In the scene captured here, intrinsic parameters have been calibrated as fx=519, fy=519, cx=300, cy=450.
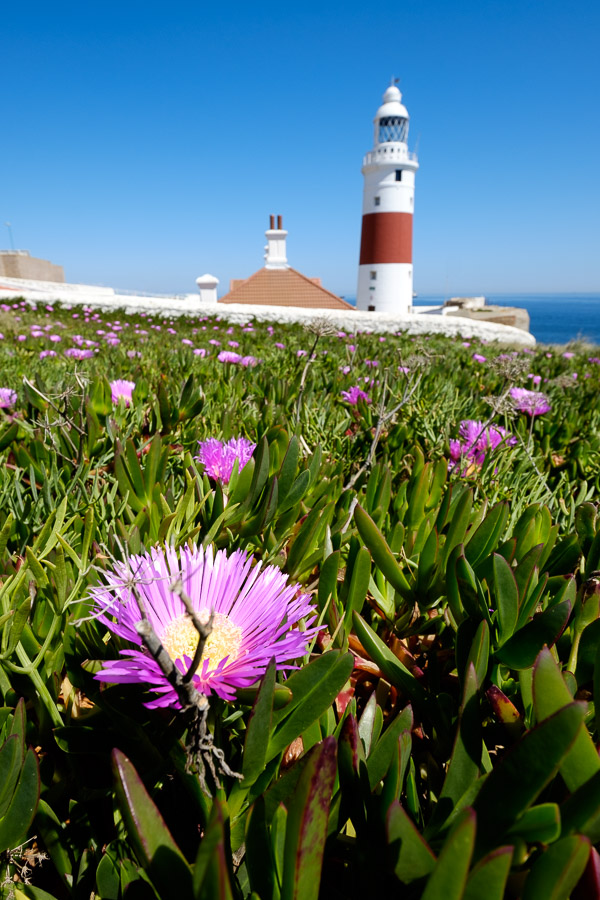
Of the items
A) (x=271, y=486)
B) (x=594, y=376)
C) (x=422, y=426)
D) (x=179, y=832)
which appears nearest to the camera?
(x=179, y=832)

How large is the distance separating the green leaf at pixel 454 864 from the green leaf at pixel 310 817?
0.06 meters

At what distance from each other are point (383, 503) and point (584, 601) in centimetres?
33

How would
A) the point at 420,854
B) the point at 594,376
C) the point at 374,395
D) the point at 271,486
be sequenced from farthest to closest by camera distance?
the point at 594,376 < the point at 374,395 < the point at 271,486 < the point at 420,854

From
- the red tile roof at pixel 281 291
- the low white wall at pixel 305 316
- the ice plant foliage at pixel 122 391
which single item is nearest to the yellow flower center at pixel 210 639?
the ice plant foliage at pixel 122 391

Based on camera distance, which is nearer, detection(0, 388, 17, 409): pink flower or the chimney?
detection(0, 388, 17, 409): pink flower

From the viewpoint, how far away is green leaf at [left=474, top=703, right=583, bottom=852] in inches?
11.1

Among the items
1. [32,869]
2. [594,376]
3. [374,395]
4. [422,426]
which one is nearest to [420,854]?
[32,869]

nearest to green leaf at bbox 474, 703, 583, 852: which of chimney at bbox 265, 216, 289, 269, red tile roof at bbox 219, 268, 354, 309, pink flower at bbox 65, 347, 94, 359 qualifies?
pink flower at bbox 65, 347, 94, 359

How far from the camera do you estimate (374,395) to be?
5.21ft

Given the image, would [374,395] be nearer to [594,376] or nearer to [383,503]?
[383,503]

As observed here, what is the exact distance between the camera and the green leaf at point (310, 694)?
386 millimetres

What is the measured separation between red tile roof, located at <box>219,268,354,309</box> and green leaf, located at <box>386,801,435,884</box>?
18.1 m

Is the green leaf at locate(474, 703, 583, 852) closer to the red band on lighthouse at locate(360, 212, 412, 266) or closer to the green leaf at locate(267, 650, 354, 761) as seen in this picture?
the green leaf at locate(267, 650, 354, 761)

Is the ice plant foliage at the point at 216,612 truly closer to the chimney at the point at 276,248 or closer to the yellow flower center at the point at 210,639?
the yellow flower center at the point at 210,639
